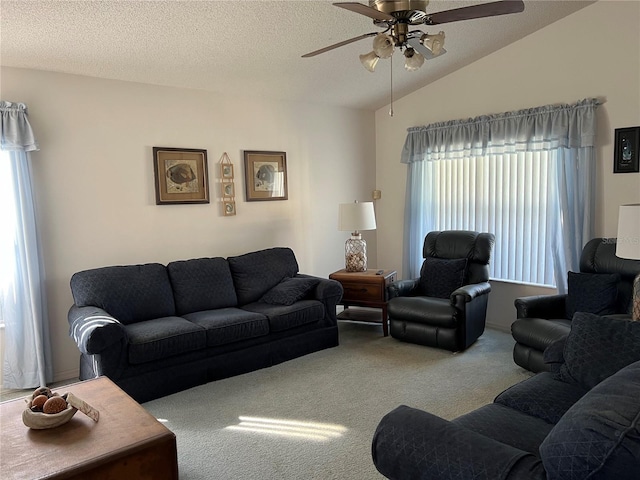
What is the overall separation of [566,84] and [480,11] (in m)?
2.41

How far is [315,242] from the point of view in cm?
559

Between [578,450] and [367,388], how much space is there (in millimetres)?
2371

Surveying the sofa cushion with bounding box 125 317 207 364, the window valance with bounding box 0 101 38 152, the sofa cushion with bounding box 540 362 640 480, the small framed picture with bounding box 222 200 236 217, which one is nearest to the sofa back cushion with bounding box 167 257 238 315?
the sofa cushion with bounding box 125 317 207 364

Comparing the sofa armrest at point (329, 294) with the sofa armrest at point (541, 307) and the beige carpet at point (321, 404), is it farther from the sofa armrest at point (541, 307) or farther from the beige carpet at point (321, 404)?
the sofa armrest at point (541, 307)

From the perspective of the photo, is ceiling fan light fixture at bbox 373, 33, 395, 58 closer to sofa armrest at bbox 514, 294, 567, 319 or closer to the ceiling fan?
the ceiling fan

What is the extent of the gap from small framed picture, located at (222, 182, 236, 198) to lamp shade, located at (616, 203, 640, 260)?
3.43 metres

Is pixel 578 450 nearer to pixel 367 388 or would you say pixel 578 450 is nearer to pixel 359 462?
pixel 359 462

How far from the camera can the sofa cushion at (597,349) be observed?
2.10 m

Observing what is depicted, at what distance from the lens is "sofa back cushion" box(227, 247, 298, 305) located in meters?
4.50

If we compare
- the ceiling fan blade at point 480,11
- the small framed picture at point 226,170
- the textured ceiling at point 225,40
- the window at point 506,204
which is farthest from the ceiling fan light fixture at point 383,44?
the window at point 506,204

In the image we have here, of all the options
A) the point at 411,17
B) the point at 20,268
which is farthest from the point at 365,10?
the point at 20,268

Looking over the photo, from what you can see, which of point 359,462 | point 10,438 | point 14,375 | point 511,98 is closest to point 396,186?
point 511,98

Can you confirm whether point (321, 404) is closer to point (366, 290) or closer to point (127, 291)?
point (366, 290)

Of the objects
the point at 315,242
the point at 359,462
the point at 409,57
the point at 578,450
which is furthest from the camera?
the point at 315,242
